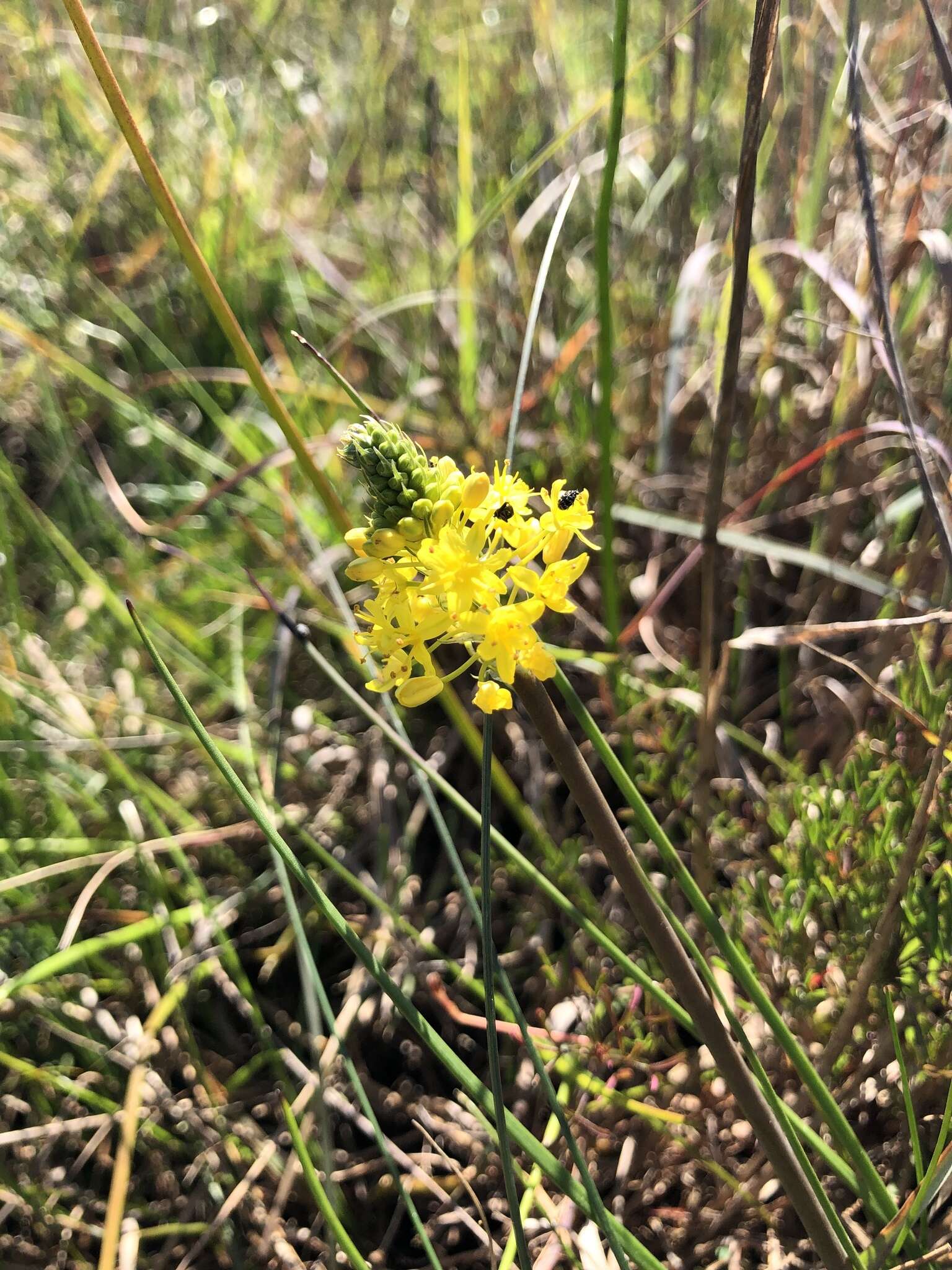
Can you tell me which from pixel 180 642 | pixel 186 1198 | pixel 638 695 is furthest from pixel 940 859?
pixel 180 642

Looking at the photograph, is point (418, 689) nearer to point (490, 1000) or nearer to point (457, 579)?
point (457, 579)

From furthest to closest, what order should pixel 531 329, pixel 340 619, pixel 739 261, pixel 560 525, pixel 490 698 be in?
1. pixel 340 619
2. pixel 531 329
3. pixel 739 261
4. pixel 560 525
5. pixel 490 698

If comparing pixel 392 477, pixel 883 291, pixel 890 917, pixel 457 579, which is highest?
pixel 883 291

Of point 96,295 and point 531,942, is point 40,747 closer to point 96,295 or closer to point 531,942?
point 531,942

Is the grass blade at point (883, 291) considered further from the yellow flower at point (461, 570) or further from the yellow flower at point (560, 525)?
the yellow flower at point (461, 570)

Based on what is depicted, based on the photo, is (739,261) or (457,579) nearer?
(457,579)

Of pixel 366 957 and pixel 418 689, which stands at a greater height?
pixel 418 689

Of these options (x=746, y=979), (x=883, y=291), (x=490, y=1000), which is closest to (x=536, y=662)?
(x=490, y=1000)

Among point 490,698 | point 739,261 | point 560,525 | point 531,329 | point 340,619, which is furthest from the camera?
point 340,619
